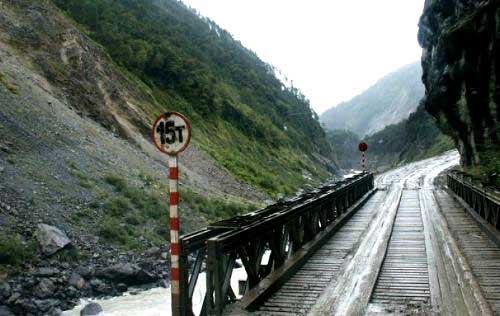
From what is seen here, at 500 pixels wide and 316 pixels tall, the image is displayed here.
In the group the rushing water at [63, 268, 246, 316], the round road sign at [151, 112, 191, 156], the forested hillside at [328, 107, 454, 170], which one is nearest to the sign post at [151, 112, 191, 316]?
the round road sign at [151, 112, 191, 156]

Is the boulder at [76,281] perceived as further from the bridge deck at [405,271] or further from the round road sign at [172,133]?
the round road sign at [172,133]

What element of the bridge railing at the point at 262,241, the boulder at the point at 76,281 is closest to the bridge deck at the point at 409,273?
the bridge railing at the point at 262,241

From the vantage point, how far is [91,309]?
41.3 ft

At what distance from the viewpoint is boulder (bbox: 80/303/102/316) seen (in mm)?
12434

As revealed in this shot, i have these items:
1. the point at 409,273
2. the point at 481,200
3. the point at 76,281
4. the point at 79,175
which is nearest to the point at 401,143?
the point at 79,175

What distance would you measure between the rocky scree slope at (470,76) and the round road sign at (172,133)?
12.0 meters

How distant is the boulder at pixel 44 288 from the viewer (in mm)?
12734

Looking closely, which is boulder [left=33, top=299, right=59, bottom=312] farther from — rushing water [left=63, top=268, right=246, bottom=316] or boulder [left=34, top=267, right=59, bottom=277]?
boulder [left=34, top=267, right=59, bottom=277]

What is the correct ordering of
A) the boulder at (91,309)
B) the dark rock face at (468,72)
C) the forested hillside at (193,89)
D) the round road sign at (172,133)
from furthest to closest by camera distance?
the forested hillside at (193,89)
the dark rock face at (468,72)
the boulder at (91,309)
the round road sign at (172,133)

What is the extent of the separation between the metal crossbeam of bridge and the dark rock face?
767 cm

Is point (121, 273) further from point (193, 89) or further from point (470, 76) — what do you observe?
point (193, 89)

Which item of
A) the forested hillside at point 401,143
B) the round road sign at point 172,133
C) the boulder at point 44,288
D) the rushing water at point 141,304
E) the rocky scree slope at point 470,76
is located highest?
the forested hillside at point 401,143

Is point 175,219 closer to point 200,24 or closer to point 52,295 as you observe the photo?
point 52,295

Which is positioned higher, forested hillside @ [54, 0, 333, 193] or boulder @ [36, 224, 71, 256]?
forested hillside @ [54, 0, 333, 193]
